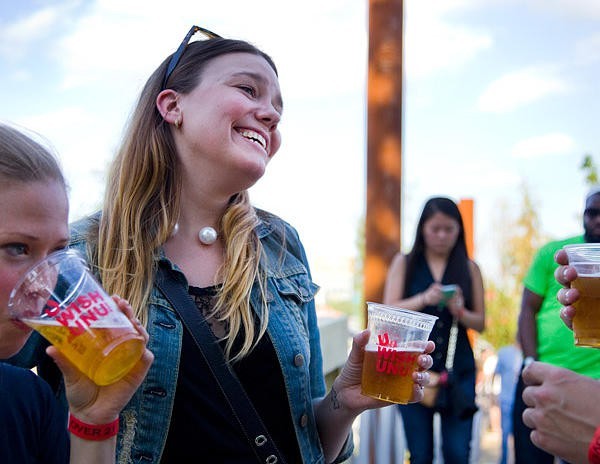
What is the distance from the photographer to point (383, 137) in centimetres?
560

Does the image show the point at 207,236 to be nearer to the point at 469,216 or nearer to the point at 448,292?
the point at 448,292

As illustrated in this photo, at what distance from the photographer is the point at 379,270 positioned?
5.56 metres

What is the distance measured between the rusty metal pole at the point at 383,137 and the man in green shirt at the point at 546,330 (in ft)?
5.09

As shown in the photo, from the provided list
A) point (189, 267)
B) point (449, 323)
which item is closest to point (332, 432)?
point (189, 267)

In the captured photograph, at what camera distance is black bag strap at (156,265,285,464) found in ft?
5.53

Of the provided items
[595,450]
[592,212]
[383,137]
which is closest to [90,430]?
[595,450]

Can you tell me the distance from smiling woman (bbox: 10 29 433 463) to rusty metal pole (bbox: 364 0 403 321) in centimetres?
344

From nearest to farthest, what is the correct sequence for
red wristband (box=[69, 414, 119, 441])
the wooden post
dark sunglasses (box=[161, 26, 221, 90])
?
red wristband (box=[69, 414, 119, 441])
dark sunglasses (box=[161, 26, 221, 90])
the wooden post

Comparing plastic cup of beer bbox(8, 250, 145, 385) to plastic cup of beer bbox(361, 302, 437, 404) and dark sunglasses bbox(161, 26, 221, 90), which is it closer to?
plastic cup of beer bbox(361, 302, 437, 404)

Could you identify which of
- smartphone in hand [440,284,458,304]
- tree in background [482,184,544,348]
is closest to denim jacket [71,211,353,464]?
smartphone in hand [440,284,458,304]

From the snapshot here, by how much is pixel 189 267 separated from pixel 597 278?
3.55 ft

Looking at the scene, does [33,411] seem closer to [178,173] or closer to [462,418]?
[178,173]

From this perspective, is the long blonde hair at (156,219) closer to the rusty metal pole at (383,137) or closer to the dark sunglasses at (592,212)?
the dark sunglasses at (592,212)

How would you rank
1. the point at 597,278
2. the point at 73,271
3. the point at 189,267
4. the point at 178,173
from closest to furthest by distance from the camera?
the point at 73,271
the point at 597,278
the point at 189,267
the point at 178,173
